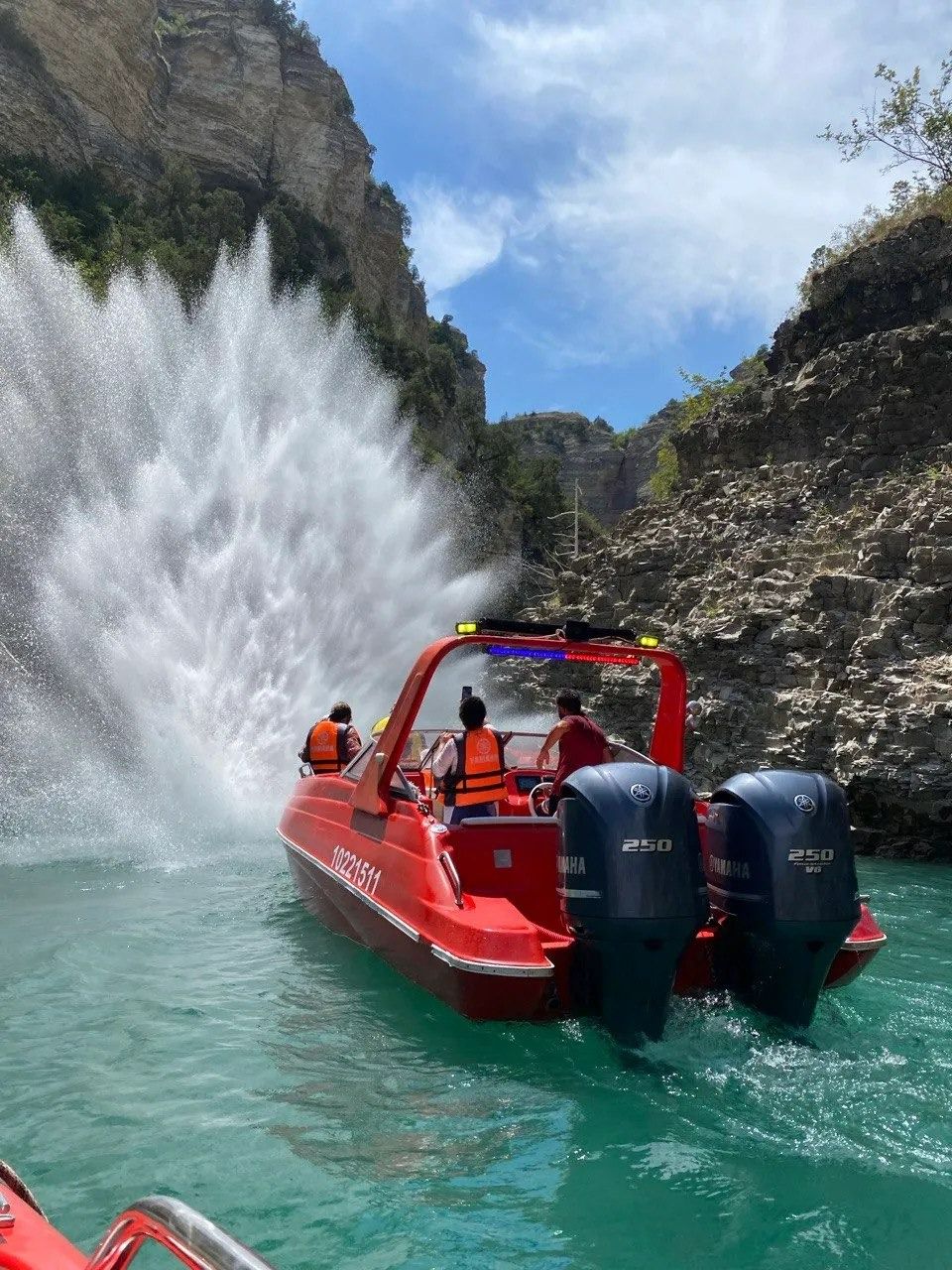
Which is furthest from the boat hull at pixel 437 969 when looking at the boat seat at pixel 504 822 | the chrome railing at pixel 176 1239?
the chrome railing at pixel 176 1239

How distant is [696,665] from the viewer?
1605 centimetres

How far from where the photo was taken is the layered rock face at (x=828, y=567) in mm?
12250

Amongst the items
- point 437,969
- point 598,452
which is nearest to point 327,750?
point 437,969

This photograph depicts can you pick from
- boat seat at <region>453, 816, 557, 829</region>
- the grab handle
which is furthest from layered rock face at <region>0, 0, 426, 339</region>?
the grab handle

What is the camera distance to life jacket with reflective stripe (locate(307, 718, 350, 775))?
8.71 metres

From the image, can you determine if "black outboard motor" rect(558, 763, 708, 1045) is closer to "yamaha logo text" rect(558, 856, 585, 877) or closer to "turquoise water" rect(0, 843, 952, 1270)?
"yamaha logo text" rect(558, 856, 585, 877)

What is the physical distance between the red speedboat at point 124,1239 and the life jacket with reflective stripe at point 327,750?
6.41m

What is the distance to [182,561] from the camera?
1786 centimetres

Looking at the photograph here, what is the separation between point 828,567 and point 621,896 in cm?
A: 1307

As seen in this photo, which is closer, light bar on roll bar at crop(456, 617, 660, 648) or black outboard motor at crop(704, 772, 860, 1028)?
black outboard motor at crop(704, 772, 860, 1028)

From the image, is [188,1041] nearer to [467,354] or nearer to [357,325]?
[357,325]

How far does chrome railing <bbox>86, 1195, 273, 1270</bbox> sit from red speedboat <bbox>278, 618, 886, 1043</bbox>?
2737 millimetres

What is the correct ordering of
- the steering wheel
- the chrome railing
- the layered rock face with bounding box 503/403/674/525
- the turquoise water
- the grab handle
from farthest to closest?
the layered rock face with bounding box 503/403/674/525 < the steering wheel < the grab handle < the turquoise water < the chrome railing

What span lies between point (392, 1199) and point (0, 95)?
155 ft
